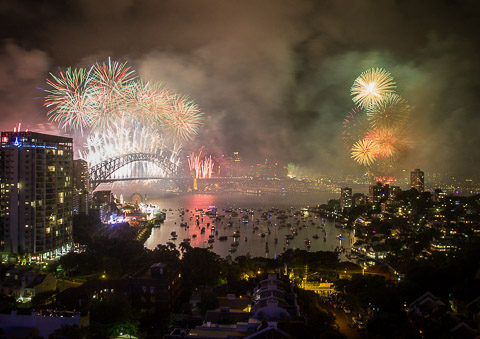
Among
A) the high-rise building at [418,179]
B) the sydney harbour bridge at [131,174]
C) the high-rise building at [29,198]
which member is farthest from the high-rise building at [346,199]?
the high-rise building at [29,198]

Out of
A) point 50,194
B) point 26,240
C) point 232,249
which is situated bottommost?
point 232,249

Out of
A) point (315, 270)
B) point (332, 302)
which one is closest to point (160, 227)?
point (315, 270)

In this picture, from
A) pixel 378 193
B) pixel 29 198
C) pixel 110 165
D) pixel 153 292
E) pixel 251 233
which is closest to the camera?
pixel 153 292

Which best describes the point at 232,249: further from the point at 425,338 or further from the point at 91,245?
the point at 425,338

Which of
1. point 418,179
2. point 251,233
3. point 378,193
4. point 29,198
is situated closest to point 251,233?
point 251,233

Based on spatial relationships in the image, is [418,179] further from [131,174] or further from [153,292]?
[153,292]

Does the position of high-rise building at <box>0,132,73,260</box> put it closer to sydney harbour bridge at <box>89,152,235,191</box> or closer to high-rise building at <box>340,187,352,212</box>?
sydney harbour bridge at <box>89,152,235,191</box>

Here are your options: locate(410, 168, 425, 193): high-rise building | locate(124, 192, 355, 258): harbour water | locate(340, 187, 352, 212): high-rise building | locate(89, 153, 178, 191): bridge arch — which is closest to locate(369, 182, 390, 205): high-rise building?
locate(340, 187, 352, 212): high-rise building

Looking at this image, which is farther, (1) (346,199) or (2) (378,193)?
(1) (346,199)
